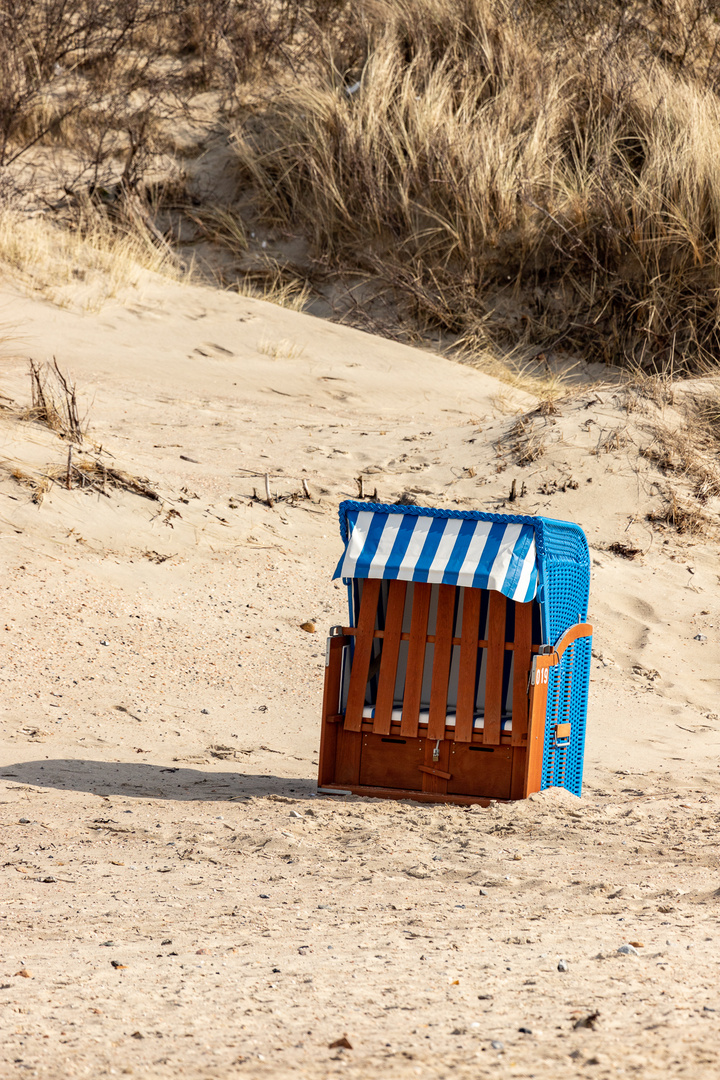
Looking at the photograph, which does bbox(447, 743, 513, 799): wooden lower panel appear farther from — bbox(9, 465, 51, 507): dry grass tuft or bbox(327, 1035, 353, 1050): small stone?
bbox(9, 465, 51, 507): dry grass tuft

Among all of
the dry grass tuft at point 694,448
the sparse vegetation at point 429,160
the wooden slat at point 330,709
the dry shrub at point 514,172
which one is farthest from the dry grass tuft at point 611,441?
the wooden slat at point 330,709

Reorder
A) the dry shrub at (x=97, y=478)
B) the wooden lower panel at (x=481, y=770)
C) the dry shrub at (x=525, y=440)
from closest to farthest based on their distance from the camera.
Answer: the wooden lower panel at (x=481, y=770), the dry shrub at (x=97, y=478), the dry shrub at (x=525, y=440)

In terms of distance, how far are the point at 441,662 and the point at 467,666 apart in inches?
4.1

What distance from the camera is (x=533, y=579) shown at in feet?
13.6

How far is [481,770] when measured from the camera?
14.4 feet

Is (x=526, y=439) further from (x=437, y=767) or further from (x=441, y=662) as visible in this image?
(x=437, y=767)

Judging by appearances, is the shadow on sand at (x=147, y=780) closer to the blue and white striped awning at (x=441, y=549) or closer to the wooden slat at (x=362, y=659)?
the wooden slat at (x=362, y=659)

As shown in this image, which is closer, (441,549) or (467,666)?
(441,549)

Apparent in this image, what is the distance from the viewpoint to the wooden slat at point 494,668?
4309 mm

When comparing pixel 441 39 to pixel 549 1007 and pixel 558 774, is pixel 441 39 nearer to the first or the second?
pixel 558 774

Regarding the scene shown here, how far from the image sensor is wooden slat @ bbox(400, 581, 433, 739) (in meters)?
4.41

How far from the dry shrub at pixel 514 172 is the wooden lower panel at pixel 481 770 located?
6.56 meters

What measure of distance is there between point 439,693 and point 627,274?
810cm

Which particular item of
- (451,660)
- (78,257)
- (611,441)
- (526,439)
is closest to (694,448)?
(611,441)
